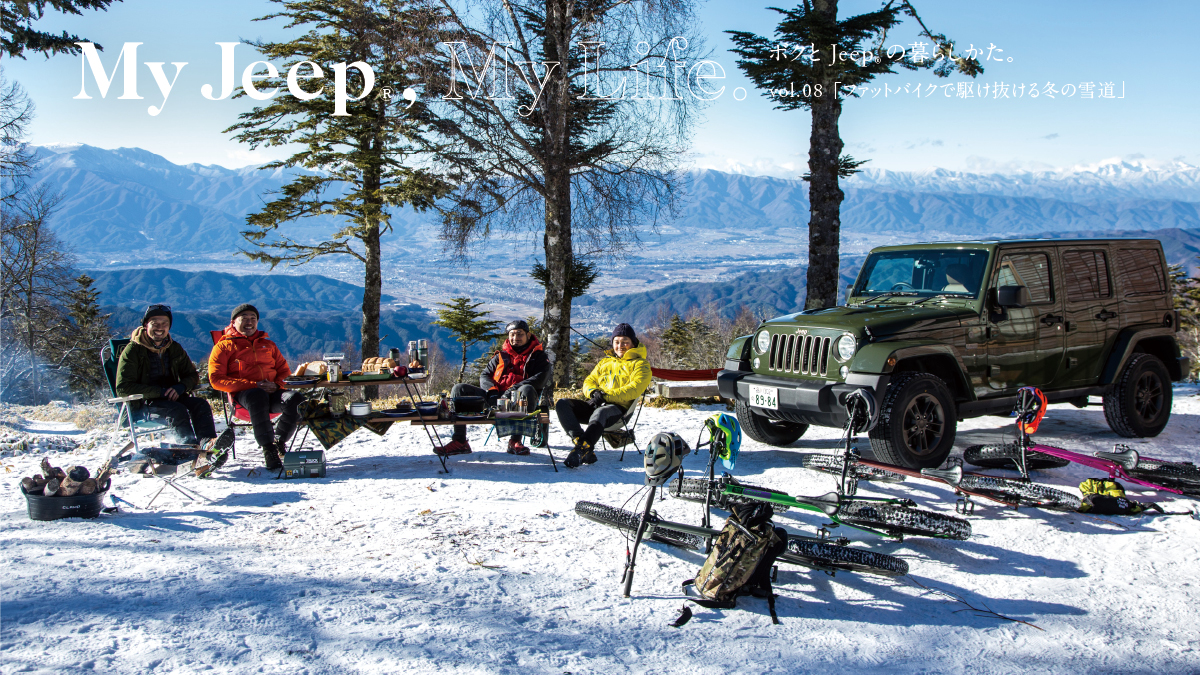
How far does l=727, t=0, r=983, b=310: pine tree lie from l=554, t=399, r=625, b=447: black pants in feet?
14.9

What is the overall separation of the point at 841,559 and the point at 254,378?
5.03 metres

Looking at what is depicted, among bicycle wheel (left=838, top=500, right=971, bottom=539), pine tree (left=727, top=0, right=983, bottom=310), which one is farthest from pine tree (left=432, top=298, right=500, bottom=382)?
bicycle wheel (left=838, top=500, right=971, bottom=539)

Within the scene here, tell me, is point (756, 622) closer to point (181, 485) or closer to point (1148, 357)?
point (181, 485)

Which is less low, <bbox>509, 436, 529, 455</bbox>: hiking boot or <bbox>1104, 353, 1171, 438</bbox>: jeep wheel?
<bbox>1104, 353, 1171, 438</bbox>: jeep wheel

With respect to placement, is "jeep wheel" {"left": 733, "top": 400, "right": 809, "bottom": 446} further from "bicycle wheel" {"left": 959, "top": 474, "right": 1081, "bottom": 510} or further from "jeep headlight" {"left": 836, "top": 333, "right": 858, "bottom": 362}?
"bicycle wheel" {"left": 959, "top": 474, "right": 1081, "bottom": 510}

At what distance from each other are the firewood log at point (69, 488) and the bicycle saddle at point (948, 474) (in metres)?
5.58

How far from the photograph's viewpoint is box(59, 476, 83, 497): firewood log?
4.64m

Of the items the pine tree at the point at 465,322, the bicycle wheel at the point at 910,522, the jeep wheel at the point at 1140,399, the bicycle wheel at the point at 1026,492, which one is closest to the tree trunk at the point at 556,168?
the bicycle wheel at the point at 1026,492

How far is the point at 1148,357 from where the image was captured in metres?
7.15

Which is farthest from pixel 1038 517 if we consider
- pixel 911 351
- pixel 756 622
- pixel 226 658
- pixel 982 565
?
pixel 226 658

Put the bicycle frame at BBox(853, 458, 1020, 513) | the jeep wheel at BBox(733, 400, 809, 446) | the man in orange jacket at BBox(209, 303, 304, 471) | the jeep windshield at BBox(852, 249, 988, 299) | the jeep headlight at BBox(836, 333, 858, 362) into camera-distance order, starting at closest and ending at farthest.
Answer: the bicycle frame at BBox(853, 458, 1020, 513)
the jeep headlight at BBox(836, 333, 858, 362)
the man in orange jacket at BBox(209, 303, 304, 471)
the jeep windshield at BBox(852, 249, 988, 299)
the jeep wheel at BBox(733, 400, 809, 446)

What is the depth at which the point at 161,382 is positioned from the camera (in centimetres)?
608

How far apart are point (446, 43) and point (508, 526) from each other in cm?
831

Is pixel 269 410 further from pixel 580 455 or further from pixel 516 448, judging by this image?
pixel 580 455
